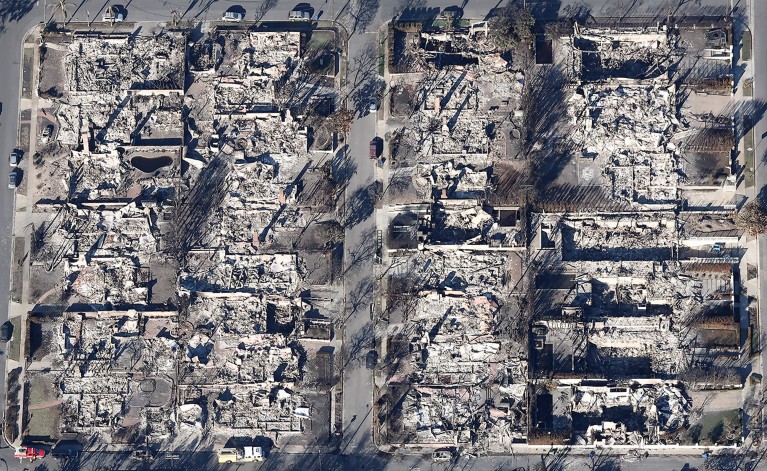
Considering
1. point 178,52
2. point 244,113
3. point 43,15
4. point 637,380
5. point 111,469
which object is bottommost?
point 111,469

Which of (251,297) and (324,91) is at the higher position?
(324,91)

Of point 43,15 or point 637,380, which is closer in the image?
point 637,380

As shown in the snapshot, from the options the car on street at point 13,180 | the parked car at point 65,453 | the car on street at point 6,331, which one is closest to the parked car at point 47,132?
the car on street at point 13,180

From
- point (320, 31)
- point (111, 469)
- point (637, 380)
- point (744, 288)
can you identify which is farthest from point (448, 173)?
point (111, 469)

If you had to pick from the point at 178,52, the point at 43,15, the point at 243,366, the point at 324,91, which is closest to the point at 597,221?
the point at 324,91

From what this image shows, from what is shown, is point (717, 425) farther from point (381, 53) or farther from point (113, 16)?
point (113, 16)

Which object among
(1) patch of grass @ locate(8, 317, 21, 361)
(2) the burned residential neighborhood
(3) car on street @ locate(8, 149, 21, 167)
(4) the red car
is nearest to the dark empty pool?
(2) the burned residential neighborhood

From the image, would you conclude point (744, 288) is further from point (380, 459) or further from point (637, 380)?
point (380, 459)

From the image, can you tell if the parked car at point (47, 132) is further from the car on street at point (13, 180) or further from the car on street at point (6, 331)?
the car on street at point (6, 331)
